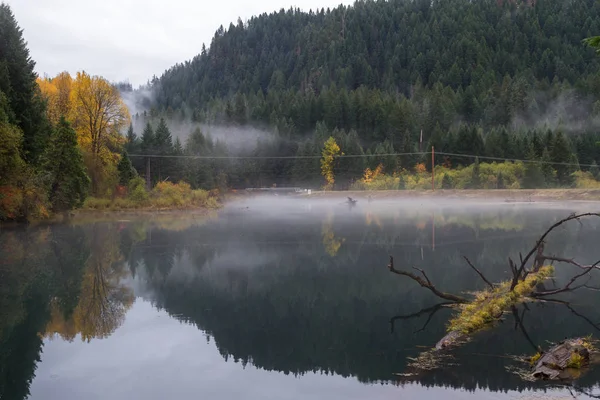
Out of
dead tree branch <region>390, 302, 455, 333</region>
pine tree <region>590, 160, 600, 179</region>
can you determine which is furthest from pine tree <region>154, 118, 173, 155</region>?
dead tree branch <region>390, 302, 455, 333</region>

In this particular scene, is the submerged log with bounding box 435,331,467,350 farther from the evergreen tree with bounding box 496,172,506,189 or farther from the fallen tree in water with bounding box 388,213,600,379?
the evergreen tree with bounding box 496,172,506,189

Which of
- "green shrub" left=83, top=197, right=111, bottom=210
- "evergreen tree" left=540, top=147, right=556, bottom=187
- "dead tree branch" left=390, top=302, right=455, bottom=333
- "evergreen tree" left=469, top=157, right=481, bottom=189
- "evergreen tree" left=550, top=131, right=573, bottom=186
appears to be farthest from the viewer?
"evergreen tree" left=550, top=131, right=573, bottom=186

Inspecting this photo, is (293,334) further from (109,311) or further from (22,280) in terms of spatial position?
(22,280)

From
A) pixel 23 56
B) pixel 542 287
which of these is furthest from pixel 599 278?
pixel 23 56

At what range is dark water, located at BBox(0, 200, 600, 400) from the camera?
37.6ft

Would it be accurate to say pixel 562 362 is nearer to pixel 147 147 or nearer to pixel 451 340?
pixel 451 340

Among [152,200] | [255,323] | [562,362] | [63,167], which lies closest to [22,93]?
[63,167]

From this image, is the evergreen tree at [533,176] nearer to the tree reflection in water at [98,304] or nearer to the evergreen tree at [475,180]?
the evergreen tree at [475,180]

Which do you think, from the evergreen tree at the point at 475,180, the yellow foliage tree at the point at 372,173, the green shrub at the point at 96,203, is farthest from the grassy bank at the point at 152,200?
the yellow foliage tree at the point at 372,173

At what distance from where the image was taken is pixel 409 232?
39.7 metres

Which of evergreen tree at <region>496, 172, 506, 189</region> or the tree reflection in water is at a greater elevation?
evergreen tree at <region>496, 172, 506, 189</region>

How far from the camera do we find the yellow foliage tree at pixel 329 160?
370 ft

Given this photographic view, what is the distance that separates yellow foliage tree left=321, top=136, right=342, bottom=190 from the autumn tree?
2164 inches

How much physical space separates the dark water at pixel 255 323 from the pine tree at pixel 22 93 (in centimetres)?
1438
